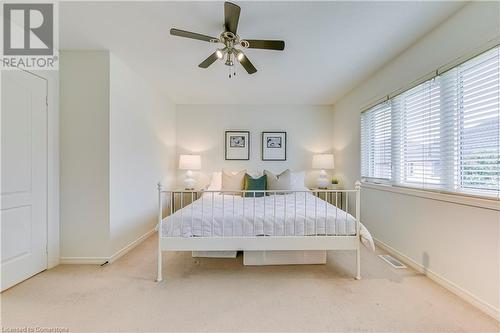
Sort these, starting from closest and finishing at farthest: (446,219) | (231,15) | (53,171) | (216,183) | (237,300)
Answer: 1. (231,15)
2. (237,300)
3. (446,219)
4. (53,171)
5. (216,183)

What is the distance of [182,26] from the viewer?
79.0 inches

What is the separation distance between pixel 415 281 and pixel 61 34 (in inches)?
166

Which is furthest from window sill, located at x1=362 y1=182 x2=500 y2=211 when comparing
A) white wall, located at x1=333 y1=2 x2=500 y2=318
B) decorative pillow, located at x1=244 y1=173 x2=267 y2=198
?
decorative pillow, located at x1=244 y1=173 x2=267 y2=198

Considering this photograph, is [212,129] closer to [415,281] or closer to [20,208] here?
[20,208]

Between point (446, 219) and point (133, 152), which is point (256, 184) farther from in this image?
point (446, 219)

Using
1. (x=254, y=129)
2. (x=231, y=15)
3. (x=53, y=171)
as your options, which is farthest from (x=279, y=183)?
(x=53, y=171)

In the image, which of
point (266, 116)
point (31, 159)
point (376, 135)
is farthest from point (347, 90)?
point (31, 159)

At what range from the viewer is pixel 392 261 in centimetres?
246

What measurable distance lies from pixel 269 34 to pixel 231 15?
63 centimetres

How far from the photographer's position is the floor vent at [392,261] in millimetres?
2357

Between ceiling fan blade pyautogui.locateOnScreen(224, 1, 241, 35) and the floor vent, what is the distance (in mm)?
2879

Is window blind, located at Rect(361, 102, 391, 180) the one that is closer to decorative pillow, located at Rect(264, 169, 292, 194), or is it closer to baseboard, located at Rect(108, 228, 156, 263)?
decorative pillow, located at Rect(264, 169, 292, 194)

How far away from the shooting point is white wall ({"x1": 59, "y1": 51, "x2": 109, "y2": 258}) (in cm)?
244

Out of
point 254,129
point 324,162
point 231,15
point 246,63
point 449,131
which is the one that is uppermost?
point 231,15
